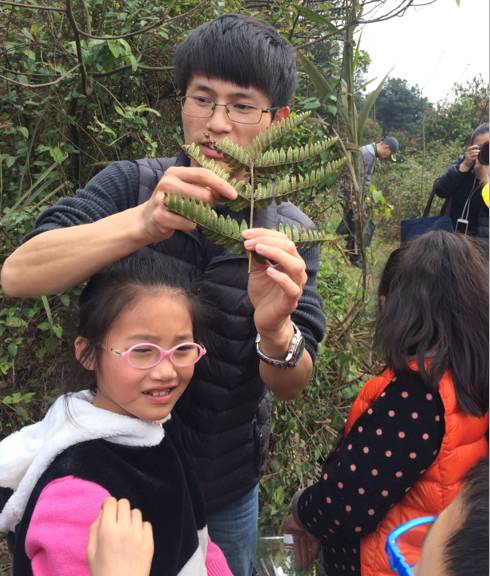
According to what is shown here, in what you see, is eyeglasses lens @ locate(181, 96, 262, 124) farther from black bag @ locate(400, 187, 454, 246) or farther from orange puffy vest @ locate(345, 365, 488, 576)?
black bag @ locate(400, 187, 454, 246)

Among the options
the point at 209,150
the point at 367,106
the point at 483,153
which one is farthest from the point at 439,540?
the point at 483,153

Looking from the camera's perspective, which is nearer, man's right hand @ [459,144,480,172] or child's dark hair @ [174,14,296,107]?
child's dark hair @ [174,14,296,107]

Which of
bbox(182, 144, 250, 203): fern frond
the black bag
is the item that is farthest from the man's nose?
the black bag

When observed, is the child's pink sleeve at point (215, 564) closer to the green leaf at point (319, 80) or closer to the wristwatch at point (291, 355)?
the wristwatch at point (291, 355)

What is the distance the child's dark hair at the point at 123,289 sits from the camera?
123 centimetres

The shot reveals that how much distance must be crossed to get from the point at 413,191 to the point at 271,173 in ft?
25.0

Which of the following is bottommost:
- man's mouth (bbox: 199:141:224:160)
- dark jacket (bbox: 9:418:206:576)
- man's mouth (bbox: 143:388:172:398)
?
dark jacket (bbox: 9:418:206:576)

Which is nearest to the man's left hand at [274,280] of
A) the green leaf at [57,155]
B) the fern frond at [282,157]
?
the fern frond at [282,157]

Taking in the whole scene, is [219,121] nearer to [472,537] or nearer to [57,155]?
[472,537]

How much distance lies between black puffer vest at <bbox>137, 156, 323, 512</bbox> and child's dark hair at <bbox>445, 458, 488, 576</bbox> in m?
0.64

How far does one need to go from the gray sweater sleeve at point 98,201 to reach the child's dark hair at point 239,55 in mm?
309

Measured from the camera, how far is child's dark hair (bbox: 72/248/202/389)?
1233 mm

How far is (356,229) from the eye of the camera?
8.51 ft

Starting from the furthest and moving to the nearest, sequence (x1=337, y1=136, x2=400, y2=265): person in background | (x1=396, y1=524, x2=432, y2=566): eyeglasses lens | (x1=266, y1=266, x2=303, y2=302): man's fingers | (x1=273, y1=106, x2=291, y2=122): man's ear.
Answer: (x1=337, y1=136, x2=400, y2=265): person in background
(x1=273, y1=106, x2=291, y2=122): man's ear
(x1=396, y1=524, x2=432, y2=566): eyeglasses lens
(x1=266, y1=266, x2=303, y2=302): man's fingers
